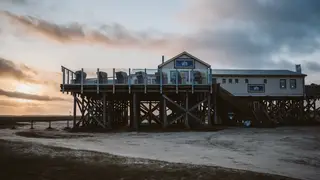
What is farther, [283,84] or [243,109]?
[283,84]

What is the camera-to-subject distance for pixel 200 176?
32.8ft

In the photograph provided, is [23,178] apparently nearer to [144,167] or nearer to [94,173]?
[94,173]

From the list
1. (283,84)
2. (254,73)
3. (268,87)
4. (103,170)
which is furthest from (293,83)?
(103,170)

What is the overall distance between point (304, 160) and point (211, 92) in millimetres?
20235

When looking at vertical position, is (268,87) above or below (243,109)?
above

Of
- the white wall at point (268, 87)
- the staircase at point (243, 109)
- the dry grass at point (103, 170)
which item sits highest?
the white wall at point (268, 87)

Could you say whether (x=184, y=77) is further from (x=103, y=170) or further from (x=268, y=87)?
(x=103, y=170)

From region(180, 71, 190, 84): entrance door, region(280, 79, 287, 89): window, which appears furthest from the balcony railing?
region(280, 79, 287, 89): window

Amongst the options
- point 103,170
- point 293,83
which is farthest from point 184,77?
point 103,170

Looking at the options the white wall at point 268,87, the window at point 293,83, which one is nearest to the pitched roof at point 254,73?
the white wall at point 268,87

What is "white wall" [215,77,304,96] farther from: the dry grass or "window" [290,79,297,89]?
the dry grass

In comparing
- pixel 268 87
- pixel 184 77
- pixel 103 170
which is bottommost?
pixel 103 170

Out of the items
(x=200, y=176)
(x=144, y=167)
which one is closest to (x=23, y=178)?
(x=144, y=167)

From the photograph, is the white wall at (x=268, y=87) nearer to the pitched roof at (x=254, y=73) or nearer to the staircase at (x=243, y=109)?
the pitched roof at (x=254, y=73)
